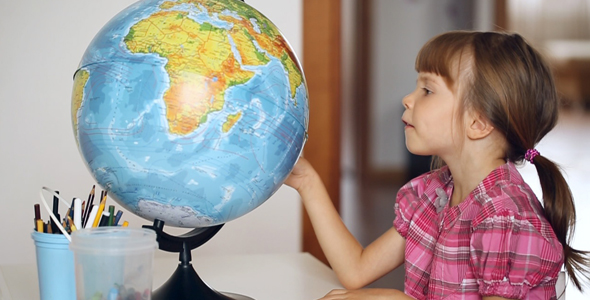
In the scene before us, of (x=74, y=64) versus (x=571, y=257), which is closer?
(x=571, y=257)

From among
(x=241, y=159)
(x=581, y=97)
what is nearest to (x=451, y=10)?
(x=581, y=97)

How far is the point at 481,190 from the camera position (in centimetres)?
109

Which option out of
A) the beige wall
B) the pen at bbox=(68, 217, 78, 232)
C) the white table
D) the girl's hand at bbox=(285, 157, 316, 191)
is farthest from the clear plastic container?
the beige wall

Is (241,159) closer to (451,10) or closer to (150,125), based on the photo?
(150,125)

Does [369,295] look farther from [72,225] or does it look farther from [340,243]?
[72,225]

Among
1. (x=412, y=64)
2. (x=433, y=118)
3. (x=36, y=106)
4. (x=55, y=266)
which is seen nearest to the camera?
(x=55, y=266)

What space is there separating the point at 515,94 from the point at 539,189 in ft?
4.24

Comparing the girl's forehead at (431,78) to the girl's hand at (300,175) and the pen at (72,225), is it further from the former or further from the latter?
the pen at (72,225)

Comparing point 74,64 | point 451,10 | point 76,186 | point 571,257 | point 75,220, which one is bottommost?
point 76,186

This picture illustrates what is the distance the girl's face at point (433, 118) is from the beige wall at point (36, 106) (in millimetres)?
1150

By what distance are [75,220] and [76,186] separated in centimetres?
113

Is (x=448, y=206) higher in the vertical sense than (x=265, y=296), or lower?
higher

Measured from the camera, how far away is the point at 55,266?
0.94m

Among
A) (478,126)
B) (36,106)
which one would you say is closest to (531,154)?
(478,126)
